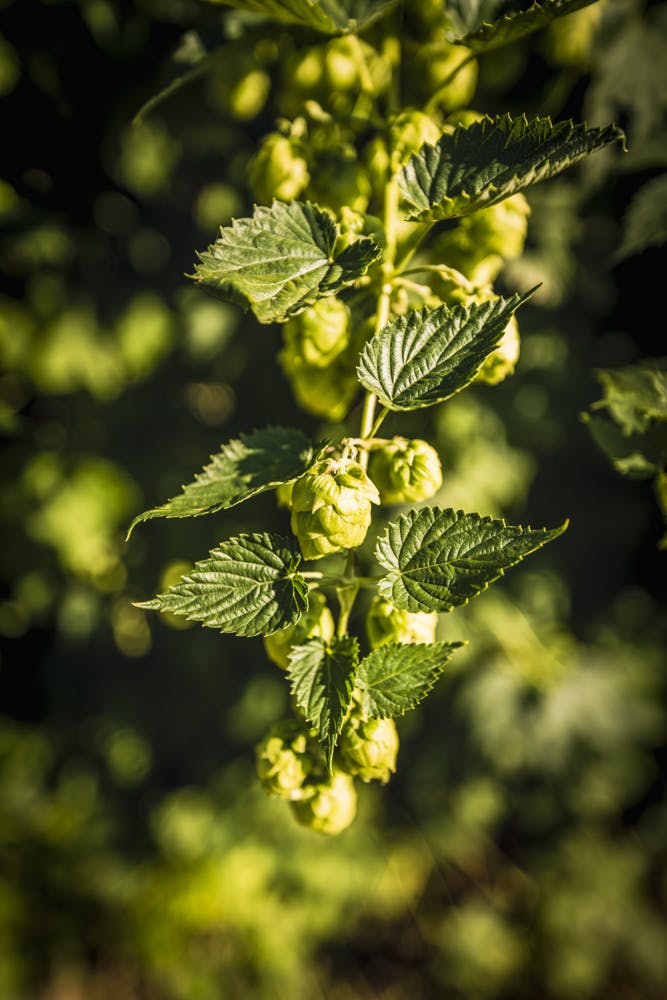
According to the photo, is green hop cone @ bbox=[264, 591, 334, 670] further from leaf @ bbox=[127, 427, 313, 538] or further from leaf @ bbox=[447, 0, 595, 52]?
leaf @ bbox=[447, 0, 595, 52]

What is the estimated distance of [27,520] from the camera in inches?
61.6

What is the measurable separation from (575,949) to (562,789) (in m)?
0.77

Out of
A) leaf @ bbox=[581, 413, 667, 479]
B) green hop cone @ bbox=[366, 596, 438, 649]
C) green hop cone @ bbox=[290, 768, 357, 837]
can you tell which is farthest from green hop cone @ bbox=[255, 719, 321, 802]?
leaf @ bbox=[581, 413, 667, 479]

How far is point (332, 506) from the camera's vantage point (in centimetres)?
55

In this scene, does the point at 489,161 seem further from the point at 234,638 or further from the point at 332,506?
the point at 234,638

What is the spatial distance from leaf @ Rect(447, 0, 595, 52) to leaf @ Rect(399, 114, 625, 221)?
129 mm

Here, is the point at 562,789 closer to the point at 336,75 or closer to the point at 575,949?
the point at 575,949

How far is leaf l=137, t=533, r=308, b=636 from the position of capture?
0.57 meters

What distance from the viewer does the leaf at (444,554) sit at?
1.82 feet

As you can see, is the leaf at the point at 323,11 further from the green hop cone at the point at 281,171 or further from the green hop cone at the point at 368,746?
the green hop cone at the point at 368,746

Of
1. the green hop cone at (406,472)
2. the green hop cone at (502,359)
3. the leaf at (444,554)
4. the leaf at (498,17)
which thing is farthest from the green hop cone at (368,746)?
the leaf at (498,17)

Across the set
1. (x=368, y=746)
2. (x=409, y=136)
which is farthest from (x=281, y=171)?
(x=368, y=746)

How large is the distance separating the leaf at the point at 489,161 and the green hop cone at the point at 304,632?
43 centimetres

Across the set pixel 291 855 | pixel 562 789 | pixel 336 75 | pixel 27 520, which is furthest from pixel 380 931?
pixel 336 75
